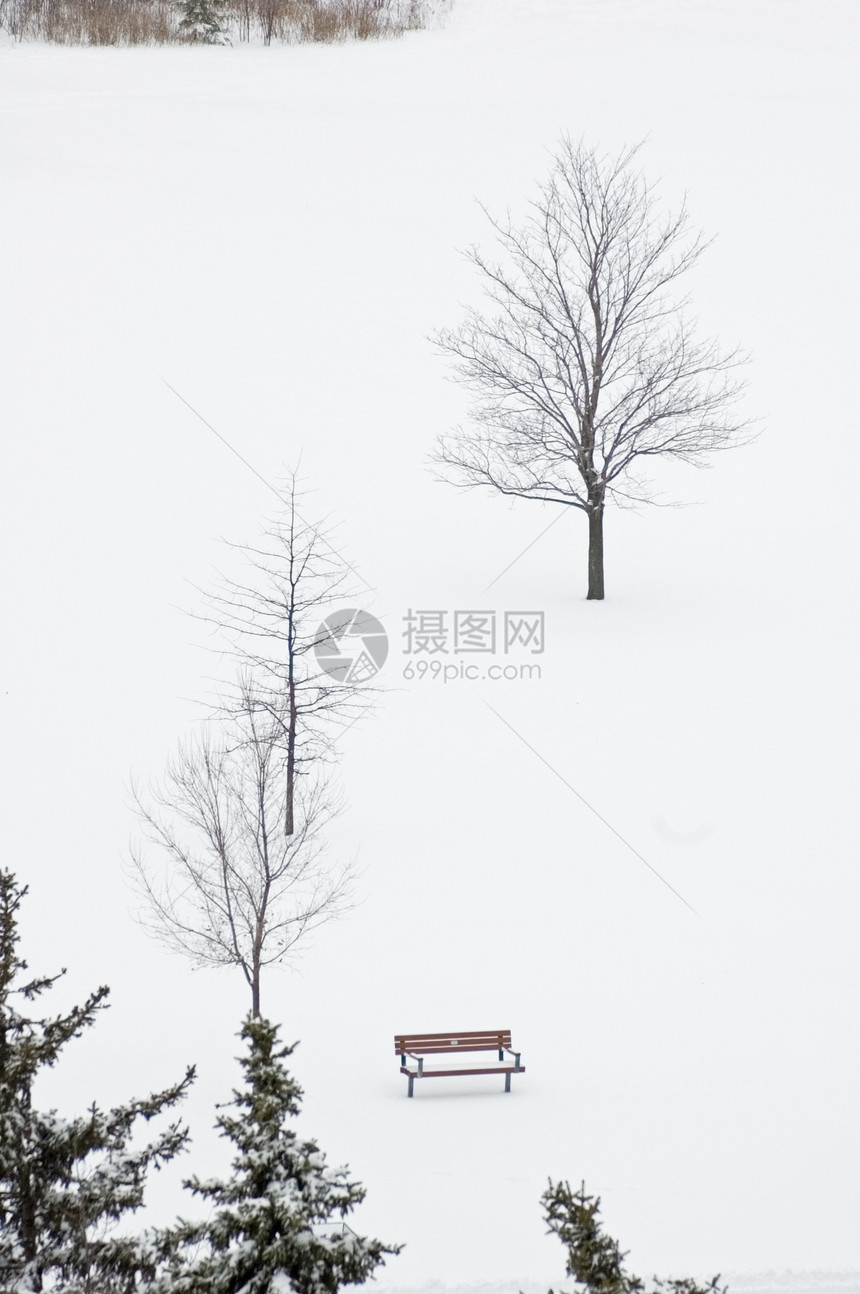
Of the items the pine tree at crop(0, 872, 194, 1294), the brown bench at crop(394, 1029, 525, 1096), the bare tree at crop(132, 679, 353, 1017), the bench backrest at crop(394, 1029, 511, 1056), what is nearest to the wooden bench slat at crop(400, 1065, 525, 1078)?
the brown bench at crop(394, 1029, 525, 1096)

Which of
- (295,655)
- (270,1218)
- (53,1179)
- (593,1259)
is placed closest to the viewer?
(593,1259)

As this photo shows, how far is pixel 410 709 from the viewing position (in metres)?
20.4

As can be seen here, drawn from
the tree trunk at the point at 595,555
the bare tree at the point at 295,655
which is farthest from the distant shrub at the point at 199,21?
the tree trunk at the point at 595,555

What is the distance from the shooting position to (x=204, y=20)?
5253 cm

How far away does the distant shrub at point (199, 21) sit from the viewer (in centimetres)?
5272

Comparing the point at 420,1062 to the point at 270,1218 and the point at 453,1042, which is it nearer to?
the point at 453,1042

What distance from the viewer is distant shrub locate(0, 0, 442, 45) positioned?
173 feet

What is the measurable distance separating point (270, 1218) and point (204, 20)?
54.5m

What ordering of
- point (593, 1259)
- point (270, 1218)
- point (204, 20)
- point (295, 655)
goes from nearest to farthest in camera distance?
point (593, 1259) → point (270, 1218) → point (295, 655) → point (204, 20)

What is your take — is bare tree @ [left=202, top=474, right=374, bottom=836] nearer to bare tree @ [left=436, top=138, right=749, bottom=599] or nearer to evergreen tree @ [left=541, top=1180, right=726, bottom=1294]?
bare tree @ [left=436, top=138, right=749, bottom=599]

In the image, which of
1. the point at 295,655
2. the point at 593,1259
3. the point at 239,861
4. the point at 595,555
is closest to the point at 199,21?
the point at 595,555

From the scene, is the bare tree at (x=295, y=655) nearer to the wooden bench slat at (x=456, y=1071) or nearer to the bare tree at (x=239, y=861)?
the bare tree at (x=239, y=861)

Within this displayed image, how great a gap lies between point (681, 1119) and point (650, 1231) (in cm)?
174

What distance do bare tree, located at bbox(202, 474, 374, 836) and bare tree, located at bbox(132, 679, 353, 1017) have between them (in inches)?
9.9
